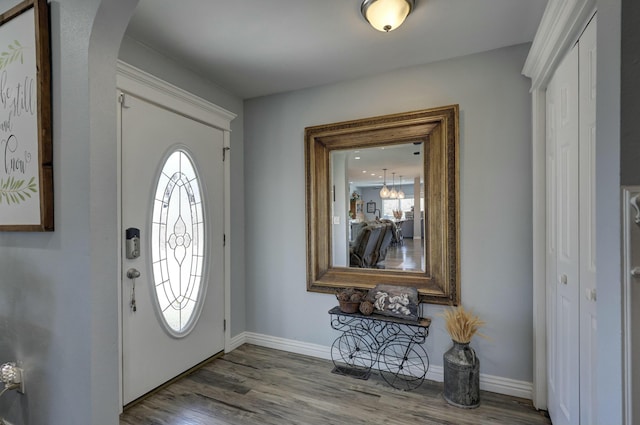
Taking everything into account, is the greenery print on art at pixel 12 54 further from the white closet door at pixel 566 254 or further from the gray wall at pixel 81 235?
the white closet door at pixel 566 254

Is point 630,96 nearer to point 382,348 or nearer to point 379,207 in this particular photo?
point 379,207

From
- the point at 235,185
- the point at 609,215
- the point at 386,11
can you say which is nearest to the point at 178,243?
the point at 235,185

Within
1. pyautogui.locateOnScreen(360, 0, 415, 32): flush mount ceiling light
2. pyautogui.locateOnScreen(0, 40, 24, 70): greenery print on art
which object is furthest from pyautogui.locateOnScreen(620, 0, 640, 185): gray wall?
pyautogui.locateOnScreen(0, 40, 24, 70): greenery print on art

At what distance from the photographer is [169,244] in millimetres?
2408

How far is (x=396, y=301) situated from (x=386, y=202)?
0.86 m

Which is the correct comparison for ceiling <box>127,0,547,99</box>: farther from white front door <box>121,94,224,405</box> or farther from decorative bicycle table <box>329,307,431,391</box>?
decorative bicycle table <box>329,307,431,391</box>

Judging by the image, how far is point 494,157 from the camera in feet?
7.45

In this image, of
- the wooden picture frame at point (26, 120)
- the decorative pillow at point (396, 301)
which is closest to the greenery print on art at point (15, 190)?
the wooden picture frame at point (26, 120)

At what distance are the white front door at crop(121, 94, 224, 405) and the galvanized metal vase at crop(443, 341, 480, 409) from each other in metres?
1.95

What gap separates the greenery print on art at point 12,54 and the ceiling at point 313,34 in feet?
2.15

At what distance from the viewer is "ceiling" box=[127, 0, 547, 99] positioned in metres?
1.80

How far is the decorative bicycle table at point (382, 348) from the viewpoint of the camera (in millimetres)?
2432

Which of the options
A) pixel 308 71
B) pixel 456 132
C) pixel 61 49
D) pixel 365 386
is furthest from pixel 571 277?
pixel 61 49

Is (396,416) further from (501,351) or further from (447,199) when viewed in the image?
(447,199)
